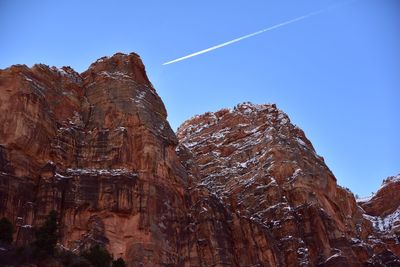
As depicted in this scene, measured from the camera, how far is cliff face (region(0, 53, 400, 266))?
66562mm

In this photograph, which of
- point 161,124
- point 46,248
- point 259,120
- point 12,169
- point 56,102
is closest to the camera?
point 46,248

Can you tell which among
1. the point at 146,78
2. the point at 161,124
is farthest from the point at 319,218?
the point at 146,78

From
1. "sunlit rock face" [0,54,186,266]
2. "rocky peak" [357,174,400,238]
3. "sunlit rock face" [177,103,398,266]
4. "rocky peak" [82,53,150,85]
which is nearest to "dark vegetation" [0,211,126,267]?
"sunlit rock face" [0,54,186,266]

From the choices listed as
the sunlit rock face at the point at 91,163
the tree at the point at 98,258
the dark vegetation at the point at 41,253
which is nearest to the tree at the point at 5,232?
the dark vegetation at the point at 41,253

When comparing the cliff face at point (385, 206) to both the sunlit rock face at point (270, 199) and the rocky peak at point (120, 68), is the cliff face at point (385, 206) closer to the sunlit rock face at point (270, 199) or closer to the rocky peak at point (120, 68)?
the sunlit rock face at point (270, 199)

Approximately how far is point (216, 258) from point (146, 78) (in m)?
32.1

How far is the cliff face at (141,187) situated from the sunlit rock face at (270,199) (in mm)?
211

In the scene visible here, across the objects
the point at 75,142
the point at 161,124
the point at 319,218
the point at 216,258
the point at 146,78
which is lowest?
the point at 216,258

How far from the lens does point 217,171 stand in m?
111

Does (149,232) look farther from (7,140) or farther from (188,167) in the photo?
(188,167)

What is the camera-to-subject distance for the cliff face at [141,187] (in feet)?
218

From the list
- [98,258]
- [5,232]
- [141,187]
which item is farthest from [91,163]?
[5,232]

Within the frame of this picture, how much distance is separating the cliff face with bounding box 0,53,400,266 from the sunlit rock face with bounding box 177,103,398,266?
0.21 meters

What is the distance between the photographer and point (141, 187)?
237ft
